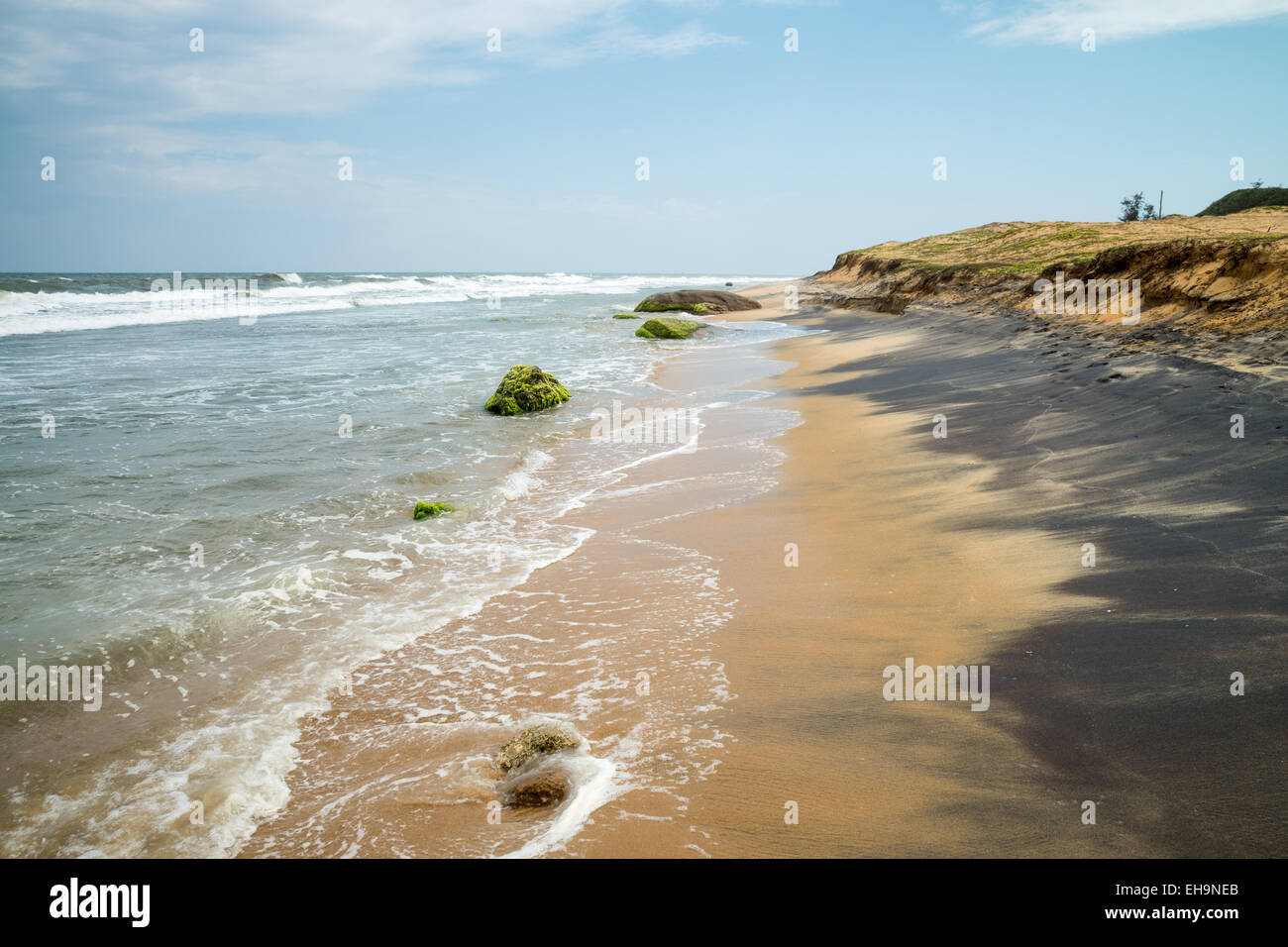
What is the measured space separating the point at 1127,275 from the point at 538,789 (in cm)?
1534

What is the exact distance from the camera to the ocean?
3.84 m

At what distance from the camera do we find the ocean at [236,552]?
3.84 meters

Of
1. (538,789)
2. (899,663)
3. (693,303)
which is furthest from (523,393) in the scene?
(693,303)

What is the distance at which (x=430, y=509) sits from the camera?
8.10 m

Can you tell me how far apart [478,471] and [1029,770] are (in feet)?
26.5

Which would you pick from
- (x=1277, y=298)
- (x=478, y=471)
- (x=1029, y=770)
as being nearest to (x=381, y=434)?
(x=478, y=471)

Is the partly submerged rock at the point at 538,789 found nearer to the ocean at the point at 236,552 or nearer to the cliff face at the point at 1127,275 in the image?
the ocean at the point at 236,552

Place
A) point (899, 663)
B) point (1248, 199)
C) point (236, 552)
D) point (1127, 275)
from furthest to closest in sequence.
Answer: point (1248, 199), point (1127, 275), point (236, 552), point (899, 663)

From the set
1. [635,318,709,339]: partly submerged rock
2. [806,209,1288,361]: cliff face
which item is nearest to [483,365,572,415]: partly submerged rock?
[806,209,1288,361]: cliff face

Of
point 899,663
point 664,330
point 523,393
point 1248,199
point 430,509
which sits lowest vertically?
point 899,663

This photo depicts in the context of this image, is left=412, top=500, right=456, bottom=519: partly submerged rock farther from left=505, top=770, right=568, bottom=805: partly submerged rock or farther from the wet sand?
left=505, top=770, right=568, bottom=805: partly submerged rock

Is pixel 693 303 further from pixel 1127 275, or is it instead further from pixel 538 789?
pixel 538 789

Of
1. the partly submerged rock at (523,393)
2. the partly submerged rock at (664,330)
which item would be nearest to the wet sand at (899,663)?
the partly submerged rock at (523,393)

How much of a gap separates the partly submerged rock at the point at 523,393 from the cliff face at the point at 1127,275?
1026 centimetres
